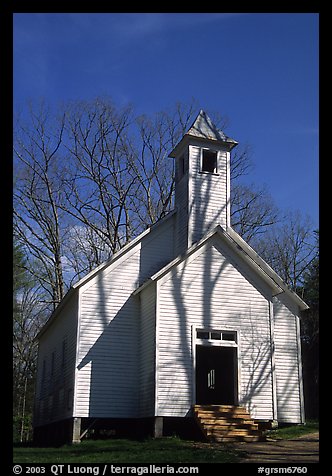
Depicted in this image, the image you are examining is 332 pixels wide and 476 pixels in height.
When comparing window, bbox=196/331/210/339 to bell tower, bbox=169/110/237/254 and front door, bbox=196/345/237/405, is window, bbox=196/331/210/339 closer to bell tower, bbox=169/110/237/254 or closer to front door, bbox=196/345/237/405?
front door, bbox=196/345/237/405

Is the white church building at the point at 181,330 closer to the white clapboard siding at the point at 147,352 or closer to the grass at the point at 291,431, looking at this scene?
the white clapboard siding at the point at 147,352

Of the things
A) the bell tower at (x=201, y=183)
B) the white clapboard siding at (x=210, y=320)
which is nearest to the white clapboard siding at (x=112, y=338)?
→ the bell tower at (x=201, y=183)

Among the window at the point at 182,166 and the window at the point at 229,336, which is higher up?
the window at the point at 182,166

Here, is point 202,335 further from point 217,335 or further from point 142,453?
point 142,453

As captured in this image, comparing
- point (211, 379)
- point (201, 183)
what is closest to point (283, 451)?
point (211, 379)

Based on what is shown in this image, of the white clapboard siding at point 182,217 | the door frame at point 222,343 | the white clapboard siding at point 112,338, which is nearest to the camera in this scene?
the door frame at point 222,343

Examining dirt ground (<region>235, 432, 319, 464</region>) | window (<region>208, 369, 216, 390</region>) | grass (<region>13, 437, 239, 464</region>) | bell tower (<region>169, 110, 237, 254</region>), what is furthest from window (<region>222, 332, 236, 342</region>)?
window (<region>208, 369, 216, 390</region>)

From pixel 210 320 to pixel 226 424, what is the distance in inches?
129

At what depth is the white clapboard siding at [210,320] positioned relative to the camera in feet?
55.8

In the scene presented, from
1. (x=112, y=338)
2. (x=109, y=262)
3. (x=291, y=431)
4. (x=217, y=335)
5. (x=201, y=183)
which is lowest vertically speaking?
(x=291, y=431)

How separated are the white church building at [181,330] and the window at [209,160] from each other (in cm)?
33

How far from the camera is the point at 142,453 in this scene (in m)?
12.6

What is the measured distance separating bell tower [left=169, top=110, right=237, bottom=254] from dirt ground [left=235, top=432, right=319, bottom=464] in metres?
7.27
